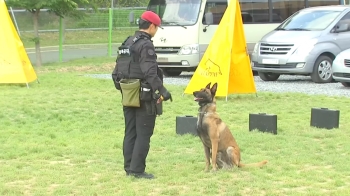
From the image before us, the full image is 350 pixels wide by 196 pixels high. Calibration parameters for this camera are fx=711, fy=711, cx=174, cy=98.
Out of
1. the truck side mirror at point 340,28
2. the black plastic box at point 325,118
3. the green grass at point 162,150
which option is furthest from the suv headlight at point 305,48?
the black plastic box at point 325,118

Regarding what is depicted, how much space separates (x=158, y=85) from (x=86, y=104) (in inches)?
261

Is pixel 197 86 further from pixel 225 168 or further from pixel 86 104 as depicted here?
pixel 225 168

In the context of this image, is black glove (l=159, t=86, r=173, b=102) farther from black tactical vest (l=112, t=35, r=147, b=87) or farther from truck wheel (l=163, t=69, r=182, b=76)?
truck wheel (l=163, t=69, r=182, b=76)

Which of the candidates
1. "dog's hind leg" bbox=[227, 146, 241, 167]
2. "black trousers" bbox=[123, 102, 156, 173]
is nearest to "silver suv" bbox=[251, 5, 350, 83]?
"dog's hind leg" bbox=[227, 146, 241, 167]

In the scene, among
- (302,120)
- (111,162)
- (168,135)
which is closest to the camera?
(111,162)

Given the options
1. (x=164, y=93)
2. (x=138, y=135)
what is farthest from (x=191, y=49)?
(x=164, y=93)

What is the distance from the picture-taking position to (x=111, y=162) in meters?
8.65

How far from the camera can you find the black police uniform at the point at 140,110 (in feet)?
23.7

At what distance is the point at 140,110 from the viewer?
24.5 ft

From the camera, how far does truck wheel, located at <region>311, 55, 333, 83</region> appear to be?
1852 cm

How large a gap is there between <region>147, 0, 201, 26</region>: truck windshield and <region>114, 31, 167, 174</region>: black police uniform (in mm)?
12338

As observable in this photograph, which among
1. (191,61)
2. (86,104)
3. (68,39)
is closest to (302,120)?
(86,104)

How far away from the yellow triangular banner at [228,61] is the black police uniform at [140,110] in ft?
22.1

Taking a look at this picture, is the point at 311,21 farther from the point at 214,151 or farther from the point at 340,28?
the point at 214,151
